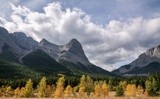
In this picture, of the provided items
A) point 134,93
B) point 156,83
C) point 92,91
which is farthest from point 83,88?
point 156,83

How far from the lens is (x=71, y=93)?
184m

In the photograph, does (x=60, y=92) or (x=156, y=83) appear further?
(x=156, y=83)

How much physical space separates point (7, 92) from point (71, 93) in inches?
1774

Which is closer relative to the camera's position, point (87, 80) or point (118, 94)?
point (118, 94)

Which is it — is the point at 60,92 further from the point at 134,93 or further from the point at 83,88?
the point at 134,93

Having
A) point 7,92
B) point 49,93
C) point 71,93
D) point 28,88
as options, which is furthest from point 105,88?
point 7,92

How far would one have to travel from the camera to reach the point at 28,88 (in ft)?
537

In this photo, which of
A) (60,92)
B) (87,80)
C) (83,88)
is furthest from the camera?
(87,80)

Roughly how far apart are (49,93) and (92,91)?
27.8 meters

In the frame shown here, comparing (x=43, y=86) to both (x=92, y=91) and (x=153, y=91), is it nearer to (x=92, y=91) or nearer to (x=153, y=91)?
(x=92, y=91)

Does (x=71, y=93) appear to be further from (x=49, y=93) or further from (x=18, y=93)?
(x=18, y=93)

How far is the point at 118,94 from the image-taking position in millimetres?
172375

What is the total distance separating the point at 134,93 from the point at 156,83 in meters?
15.3

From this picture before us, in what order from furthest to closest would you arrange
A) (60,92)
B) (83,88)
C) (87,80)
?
1. (87,80)
2. (83,88)
3. (60,92)
